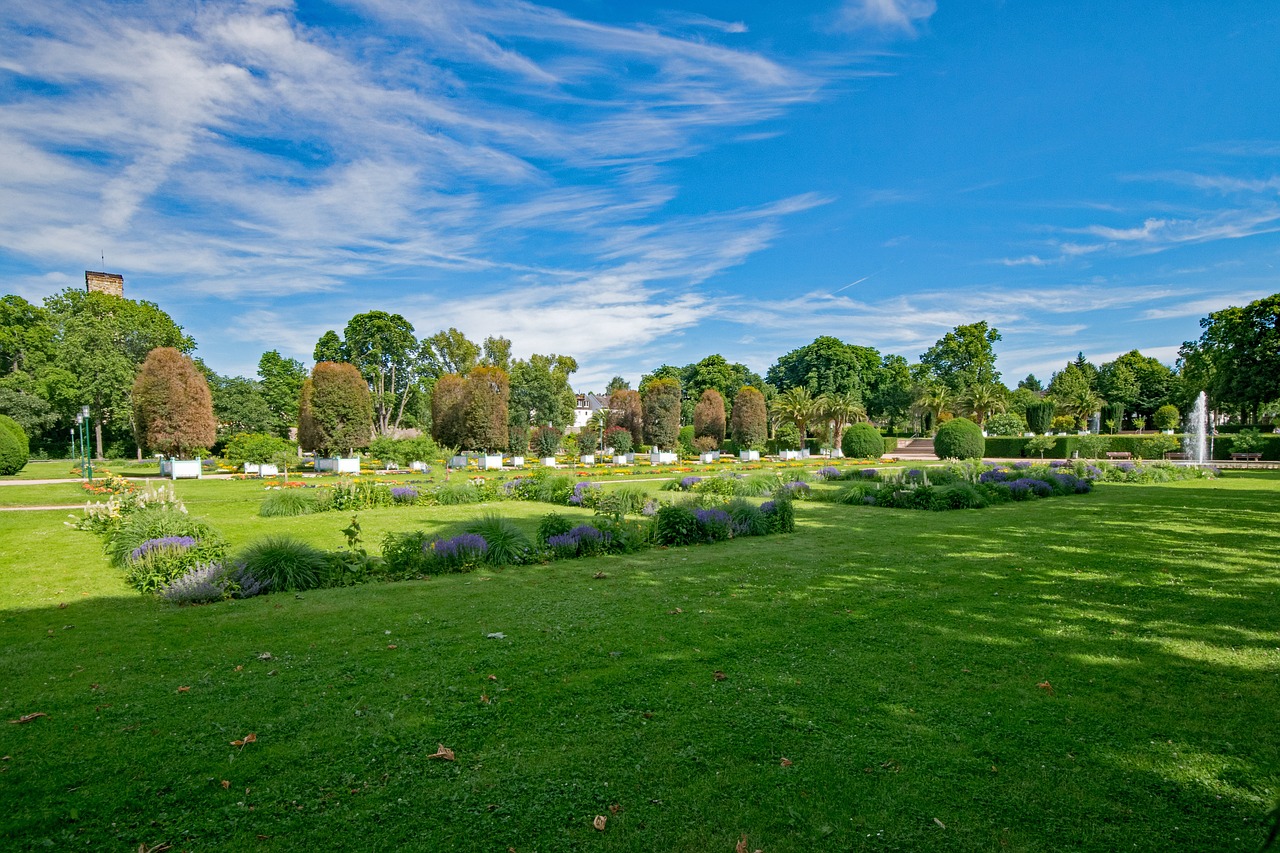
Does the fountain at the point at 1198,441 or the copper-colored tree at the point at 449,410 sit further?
the copper-colored tree at the point at 449,410

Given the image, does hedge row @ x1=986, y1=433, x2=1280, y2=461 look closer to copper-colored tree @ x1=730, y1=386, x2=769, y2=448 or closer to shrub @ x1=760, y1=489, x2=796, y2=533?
copper-colored tree @ x1=730, y1=386, x2=769, y2=448

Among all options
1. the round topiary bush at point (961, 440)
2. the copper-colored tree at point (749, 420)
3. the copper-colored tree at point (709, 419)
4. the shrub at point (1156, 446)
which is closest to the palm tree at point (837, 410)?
the copper-colored tree at point (749, 420)

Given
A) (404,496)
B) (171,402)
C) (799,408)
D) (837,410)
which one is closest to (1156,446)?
(837,410)

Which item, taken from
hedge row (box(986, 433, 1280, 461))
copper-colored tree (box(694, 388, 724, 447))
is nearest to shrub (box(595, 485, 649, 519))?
hedge row (box(986, 433, 1280, 461))

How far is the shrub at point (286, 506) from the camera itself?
563 inches

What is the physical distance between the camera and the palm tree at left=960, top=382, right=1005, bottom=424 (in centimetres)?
5469

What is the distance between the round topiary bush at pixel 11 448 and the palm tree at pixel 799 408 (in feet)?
154

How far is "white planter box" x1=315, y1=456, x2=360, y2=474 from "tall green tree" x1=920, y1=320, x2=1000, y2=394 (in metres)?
58.2

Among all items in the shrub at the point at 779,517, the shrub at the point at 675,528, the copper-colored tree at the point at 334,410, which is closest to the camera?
the shrub at the point at 675,528

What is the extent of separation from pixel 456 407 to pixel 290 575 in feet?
107

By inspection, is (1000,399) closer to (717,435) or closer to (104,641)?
(717,435)

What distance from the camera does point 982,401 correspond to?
2149 inches

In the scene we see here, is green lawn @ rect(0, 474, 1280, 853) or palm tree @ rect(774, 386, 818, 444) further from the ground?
palm tree @ rect(774, 386, 818, 444)

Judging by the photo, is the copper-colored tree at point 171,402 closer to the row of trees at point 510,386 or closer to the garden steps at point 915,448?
the row of trees at point 510,386
